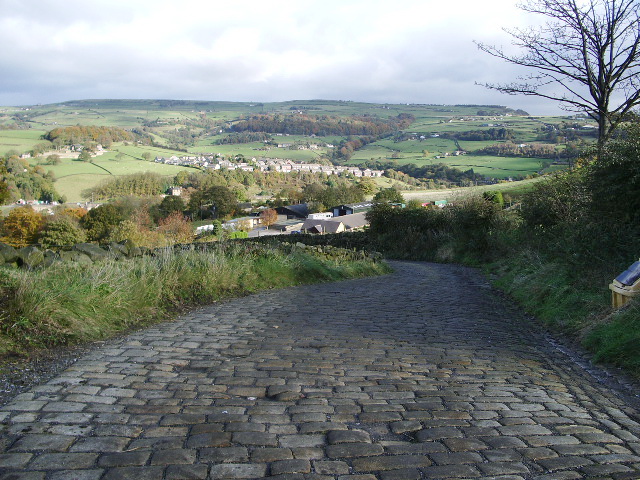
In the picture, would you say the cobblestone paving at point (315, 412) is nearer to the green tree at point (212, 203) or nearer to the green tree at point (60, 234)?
the green tree at point (60, 234)

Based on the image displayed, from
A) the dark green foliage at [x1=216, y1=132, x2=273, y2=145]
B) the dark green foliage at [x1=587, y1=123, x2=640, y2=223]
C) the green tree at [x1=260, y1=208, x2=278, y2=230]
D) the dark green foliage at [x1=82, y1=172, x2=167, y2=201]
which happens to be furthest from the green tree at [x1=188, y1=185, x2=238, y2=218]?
the dark green foliage at [x1=216, y1=132, x2=273, y2=145]

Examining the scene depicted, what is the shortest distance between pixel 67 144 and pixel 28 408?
127 meters

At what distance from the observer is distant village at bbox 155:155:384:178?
341ft

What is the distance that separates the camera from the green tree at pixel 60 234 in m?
43.7

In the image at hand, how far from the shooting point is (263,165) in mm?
115938

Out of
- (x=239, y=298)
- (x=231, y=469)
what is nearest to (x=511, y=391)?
(x=231, y=469)

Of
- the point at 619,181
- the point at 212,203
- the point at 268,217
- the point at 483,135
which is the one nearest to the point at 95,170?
the point at 212,203

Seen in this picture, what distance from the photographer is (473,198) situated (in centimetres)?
2641

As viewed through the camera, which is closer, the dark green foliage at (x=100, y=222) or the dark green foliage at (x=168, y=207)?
the dark green foliage at (x=100, y=222)

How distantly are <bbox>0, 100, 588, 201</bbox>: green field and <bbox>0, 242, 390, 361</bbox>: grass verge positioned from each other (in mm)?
21269

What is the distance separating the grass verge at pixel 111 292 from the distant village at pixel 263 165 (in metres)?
89.5

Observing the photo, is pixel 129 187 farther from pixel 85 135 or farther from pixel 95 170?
pixel 85 135

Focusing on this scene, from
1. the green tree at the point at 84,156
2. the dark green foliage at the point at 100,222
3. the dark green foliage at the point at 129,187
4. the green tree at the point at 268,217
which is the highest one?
the green tree at the point at 84,156

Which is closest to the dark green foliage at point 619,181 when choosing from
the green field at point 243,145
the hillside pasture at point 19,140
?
the green field at point 243,145
